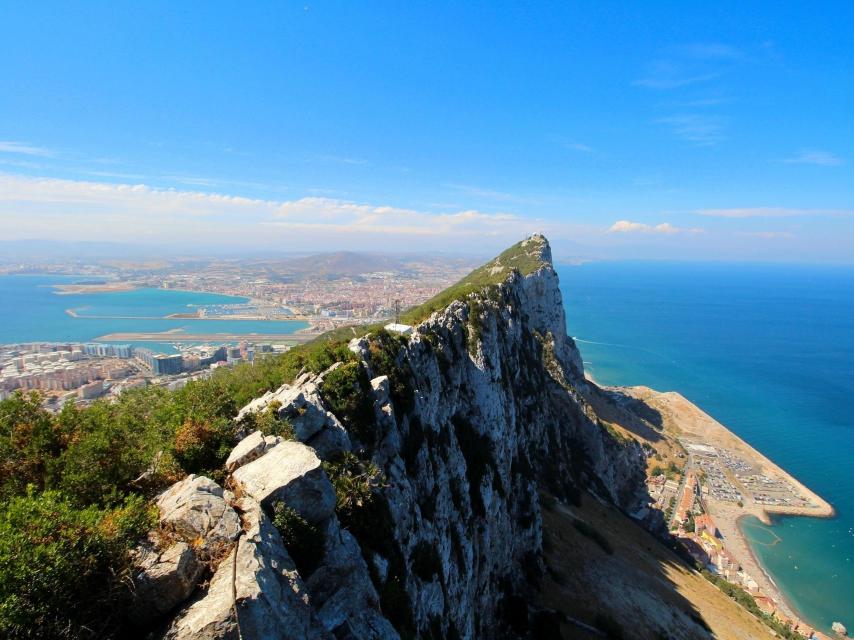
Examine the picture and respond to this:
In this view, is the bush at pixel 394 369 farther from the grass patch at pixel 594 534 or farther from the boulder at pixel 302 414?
the grass patch at pixel 594 534

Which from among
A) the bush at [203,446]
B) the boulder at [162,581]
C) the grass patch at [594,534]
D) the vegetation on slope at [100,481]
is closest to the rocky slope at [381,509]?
the boulder at [162,581]

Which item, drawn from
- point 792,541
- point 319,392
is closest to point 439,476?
point 319,392

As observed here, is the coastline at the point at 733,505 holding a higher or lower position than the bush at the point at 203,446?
lower

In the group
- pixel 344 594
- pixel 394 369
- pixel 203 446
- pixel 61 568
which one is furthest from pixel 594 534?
pixel 61 568

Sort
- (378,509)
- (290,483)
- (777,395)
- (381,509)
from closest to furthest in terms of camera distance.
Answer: (290,483), (378,509), (381,509), (777,395)

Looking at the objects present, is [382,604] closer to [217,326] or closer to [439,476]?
[439,476]

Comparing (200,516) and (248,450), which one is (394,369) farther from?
(200,516)
